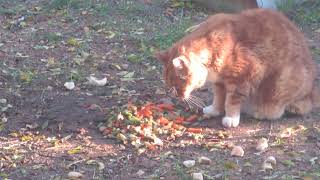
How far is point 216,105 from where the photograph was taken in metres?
4.71

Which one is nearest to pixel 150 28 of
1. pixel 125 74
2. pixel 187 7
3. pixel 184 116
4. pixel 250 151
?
pixel 187 7

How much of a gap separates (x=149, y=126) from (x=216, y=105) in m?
0.53

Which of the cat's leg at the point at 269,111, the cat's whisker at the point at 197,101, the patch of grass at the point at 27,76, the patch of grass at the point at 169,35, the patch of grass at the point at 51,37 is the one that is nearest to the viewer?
the cat's leg at the point at 269,111

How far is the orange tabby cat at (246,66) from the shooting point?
437cm

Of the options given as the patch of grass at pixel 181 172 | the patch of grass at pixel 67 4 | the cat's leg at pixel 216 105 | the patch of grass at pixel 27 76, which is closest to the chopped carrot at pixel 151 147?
the patch of grass at pixel 181 172

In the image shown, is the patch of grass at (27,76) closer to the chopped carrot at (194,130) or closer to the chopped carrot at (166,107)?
the chopped carrot at (166,107)

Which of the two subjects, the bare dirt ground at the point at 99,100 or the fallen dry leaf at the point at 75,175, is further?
the bare dirt ground at the point at 99,100

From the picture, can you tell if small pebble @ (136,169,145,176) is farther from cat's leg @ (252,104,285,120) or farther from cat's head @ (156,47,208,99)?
cat's leg @ (252,104,285,120)

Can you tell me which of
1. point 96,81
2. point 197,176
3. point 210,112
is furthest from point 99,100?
point 197,176

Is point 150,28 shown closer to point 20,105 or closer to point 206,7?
point 206,7

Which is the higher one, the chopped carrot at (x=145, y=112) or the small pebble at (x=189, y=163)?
the chopped carrot at (x=145, y=112)

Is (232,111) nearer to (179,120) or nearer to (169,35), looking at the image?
(179,120)

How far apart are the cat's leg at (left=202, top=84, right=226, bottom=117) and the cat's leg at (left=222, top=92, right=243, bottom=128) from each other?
0.13 metres

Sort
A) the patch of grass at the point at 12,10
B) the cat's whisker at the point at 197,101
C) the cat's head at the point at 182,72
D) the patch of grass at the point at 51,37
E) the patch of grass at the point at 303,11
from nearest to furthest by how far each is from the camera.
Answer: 1. the cat's head at the point at 182,72
2. the cat's whisker at the point at 197,101
3. the patch of grass at the point at 51,37
4. the patch of grass at the point at 303,11
5. the patch of grass at the point at 12,10
